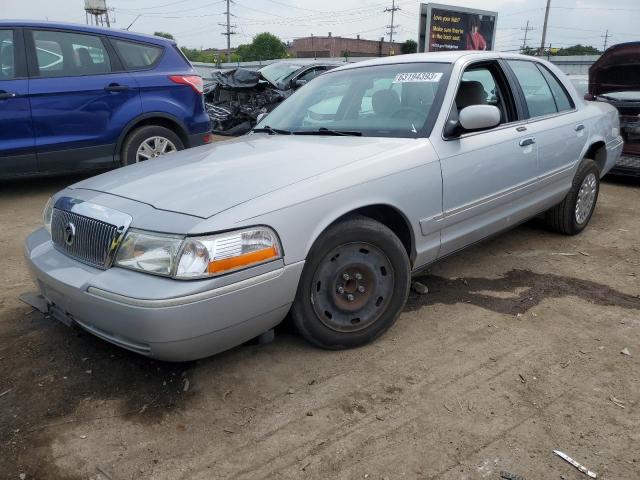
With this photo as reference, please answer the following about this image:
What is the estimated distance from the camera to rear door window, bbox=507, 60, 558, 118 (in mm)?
4216

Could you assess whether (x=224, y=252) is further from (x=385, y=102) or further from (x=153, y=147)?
(x=153, y=147)

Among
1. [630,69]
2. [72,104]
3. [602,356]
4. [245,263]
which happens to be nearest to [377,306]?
[245,263]

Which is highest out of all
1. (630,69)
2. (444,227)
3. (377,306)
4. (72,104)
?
(630,69)

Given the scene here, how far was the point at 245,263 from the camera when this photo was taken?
2.38 metres

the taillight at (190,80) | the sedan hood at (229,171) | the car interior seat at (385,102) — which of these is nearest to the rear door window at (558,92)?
the car interior seat at (385,102)

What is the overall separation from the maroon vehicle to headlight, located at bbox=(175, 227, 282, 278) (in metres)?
6.30

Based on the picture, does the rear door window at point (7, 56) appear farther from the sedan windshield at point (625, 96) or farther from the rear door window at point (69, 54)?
the sedan windshield at point (625, 96)

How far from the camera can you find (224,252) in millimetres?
2336

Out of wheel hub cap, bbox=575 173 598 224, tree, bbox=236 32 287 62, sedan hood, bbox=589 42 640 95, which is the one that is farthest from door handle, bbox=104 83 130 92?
tree, bbox=236 32 287 62

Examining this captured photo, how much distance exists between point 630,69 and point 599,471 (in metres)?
7.10

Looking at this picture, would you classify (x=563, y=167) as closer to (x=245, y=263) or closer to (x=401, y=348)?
(x=401, y=348)

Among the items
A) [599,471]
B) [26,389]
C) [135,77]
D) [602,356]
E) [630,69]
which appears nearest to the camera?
[599,471]

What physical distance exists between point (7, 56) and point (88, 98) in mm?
844

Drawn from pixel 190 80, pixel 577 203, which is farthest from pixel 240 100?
pixel 577 203
